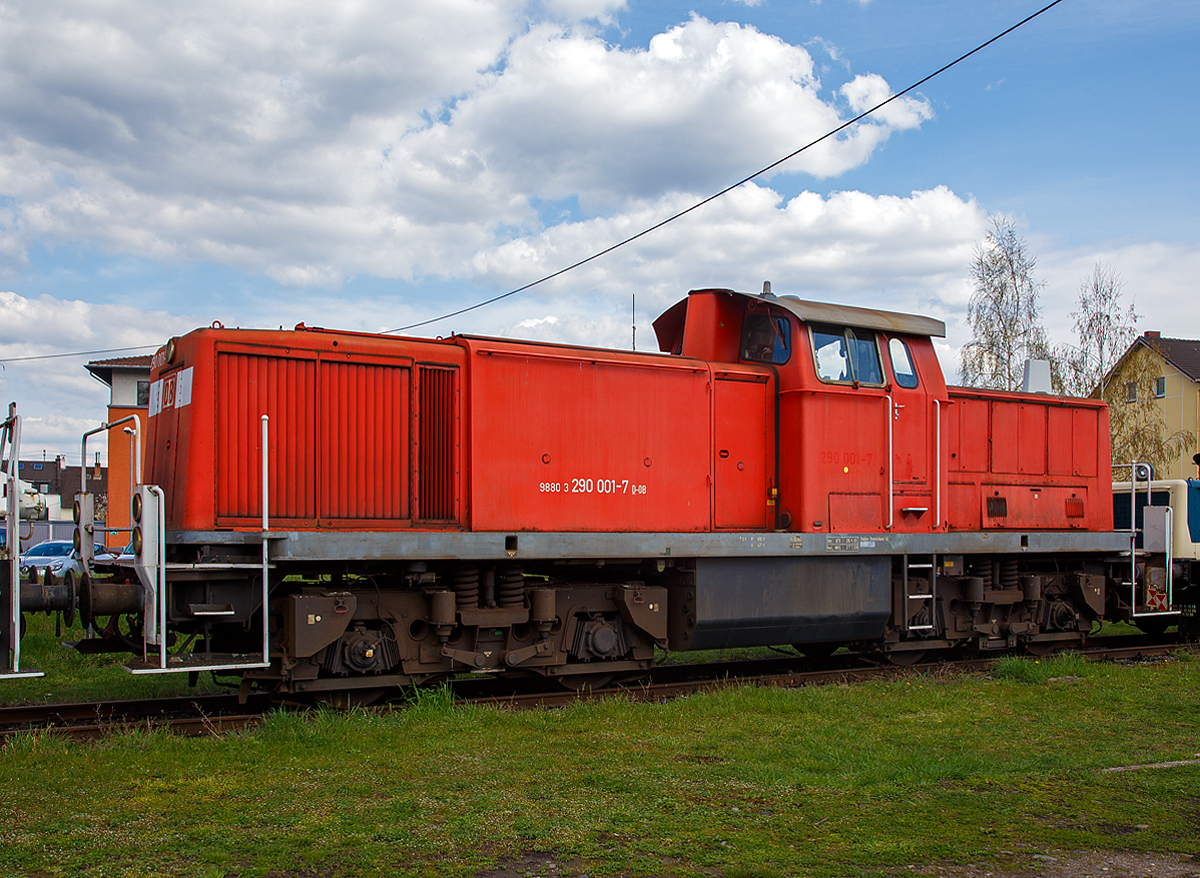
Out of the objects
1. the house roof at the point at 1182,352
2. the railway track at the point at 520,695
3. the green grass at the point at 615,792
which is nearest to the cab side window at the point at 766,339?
the railway track at the point at 520,695

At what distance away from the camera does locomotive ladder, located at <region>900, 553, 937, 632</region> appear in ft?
33.2

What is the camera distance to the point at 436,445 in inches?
328

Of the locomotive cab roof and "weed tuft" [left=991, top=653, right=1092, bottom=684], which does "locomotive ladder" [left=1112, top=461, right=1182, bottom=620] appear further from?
the locomotive cab roof

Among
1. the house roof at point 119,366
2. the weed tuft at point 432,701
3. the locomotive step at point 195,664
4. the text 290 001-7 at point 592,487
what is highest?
the house roof at point 119,366

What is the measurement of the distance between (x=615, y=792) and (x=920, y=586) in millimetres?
6097

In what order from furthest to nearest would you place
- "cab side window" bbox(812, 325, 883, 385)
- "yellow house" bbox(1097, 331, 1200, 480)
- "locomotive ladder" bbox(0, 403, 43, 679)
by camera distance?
"yellow house" bbox(1097, 331, 1200, 480) → "cab side window" bbox(812, 325, 883, 385) → "locomotive ladder" bbox(0, 403, 43, 679)

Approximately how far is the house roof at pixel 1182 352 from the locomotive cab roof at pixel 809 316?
3334 cm

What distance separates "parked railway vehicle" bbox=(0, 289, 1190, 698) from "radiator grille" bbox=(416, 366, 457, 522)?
0.07ft

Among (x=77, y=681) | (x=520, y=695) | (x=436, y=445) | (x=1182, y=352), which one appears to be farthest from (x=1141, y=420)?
(x=77, y=681)

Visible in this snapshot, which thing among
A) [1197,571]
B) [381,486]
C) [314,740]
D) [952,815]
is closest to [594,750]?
[314,740]

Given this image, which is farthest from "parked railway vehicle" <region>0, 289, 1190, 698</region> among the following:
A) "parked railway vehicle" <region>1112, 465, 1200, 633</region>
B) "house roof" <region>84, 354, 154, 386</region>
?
"house roof" <region>84, 354, 154, 386</region>

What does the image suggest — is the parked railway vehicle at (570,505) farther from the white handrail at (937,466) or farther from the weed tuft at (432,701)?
the weed tuft at (432,701)

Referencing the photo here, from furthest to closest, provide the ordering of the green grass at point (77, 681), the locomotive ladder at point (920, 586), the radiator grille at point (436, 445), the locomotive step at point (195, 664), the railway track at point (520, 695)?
1. the locomotive ladder at point (920, 586)
2. the green grass at point (77, 681)
3. the radiator grille at point (436, 445)
4. the railway track at point (520, 695)
5. the locomotive step at point (195, 664)

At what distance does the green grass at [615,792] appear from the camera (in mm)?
4270
